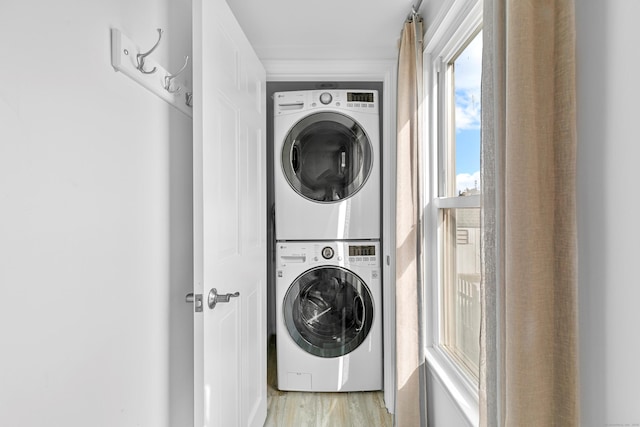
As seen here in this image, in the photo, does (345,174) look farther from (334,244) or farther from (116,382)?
(116,382)

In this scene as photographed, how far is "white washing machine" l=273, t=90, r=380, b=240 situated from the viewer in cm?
261

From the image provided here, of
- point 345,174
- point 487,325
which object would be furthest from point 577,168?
point 345,174

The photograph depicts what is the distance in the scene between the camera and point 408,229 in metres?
2.03

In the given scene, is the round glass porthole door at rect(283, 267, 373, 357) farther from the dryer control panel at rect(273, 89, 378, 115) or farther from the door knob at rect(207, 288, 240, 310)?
the door knob at rect(207, 288, 240, 310)

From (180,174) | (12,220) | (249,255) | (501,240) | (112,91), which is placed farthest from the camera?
(249,255)

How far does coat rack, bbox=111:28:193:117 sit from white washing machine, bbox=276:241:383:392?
135 centimetres

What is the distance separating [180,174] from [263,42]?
1222 mm

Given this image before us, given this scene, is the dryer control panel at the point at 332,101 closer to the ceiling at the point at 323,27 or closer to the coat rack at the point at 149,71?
the ceiling at the point at 323,27

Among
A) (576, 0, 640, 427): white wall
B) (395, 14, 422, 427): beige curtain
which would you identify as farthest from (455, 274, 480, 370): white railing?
(576, 0, 640, 427): white wall

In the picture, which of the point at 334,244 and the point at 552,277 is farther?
the point at 334,244

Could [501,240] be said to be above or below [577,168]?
below

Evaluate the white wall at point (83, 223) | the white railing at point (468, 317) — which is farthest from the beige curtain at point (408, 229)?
the white wall at point (83, 223)

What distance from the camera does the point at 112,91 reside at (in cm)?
103

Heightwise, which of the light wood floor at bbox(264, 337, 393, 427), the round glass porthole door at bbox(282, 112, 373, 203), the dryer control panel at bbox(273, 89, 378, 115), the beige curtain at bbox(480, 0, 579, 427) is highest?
the dryer control panel at bbox(273, 89, 378, 115)
